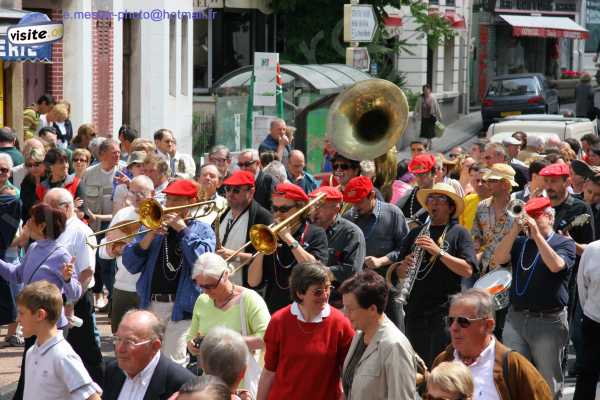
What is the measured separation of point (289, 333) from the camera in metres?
7.23

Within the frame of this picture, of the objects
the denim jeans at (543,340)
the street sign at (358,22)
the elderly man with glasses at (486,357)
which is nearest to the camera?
the elderly man with glasses at (486,357)

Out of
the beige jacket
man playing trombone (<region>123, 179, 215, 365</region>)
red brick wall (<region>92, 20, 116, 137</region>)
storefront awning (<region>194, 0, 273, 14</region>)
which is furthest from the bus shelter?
the beige jacket

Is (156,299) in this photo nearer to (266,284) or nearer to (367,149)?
(266,284)

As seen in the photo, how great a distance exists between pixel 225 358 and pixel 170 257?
309 centimetres

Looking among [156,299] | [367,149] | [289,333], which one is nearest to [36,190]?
[367,149]

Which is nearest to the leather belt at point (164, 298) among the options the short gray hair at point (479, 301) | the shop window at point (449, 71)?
the short gray hair at point (479, 301)

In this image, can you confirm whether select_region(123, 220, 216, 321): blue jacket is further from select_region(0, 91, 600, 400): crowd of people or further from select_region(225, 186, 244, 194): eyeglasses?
select_region(225, 186, 244, 194): eyeglasses

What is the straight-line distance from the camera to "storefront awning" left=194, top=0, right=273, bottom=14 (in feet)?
103

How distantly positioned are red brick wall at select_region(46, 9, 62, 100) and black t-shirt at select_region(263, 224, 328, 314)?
1257cm

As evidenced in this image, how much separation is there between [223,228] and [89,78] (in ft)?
39.8

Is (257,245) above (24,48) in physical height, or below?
below

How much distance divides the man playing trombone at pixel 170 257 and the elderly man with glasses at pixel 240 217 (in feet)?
1.83

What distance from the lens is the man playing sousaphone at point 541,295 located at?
904 cm

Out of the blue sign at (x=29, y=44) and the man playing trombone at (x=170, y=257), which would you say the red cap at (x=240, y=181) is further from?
the blue sign at (x=29, y=44)
